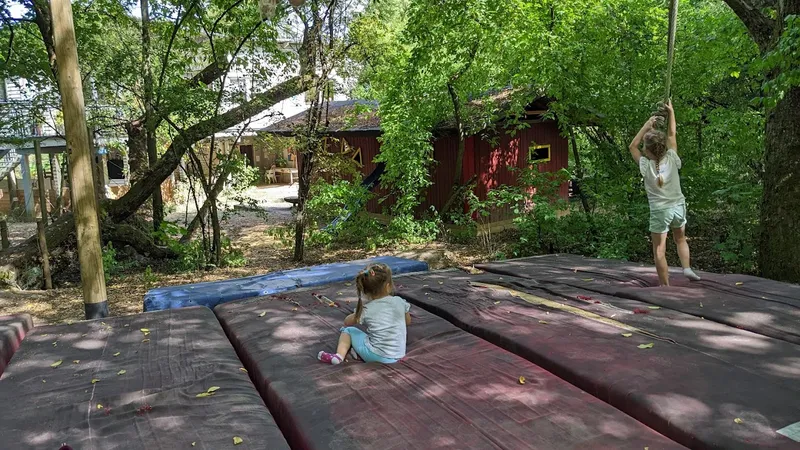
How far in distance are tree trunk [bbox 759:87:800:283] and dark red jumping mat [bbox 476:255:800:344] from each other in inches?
67.4

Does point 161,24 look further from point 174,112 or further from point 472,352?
point 472,352

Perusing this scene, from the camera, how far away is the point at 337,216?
11.9 metres

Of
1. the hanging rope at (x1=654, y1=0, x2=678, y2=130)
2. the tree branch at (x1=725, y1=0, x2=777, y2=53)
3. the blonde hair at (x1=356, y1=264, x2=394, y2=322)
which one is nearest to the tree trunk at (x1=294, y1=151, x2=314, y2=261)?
the hanging rope at (x1=654, y1=0, x2=678, y2=130)

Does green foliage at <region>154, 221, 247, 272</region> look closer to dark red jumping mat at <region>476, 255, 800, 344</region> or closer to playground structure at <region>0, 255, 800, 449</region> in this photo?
playground structure at <region>0, 255, 800, 449</region>

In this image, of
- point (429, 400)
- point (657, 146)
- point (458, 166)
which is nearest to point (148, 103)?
point (458, 166)

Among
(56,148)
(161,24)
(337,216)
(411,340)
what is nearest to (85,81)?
(161,24)

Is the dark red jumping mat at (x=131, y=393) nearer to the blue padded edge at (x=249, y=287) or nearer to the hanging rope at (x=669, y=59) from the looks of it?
the blue padded edge at (x=249, y=287)

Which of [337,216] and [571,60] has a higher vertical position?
[571,60]

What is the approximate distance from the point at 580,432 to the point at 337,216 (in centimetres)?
958

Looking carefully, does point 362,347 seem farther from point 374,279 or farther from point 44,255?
point 44,255

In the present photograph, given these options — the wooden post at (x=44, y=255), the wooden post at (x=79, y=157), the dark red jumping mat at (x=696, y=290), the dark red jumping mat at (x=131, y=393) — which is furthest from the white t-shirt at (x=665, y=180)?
the wooden post at (x=44, y=255)

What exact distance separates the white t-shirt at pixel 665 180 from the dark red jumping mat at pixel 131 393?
390 cm

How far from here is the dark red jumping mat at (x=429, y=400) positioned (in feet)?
8.66

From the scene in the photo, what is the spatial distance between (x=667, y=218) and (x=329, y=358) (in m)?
3.45
